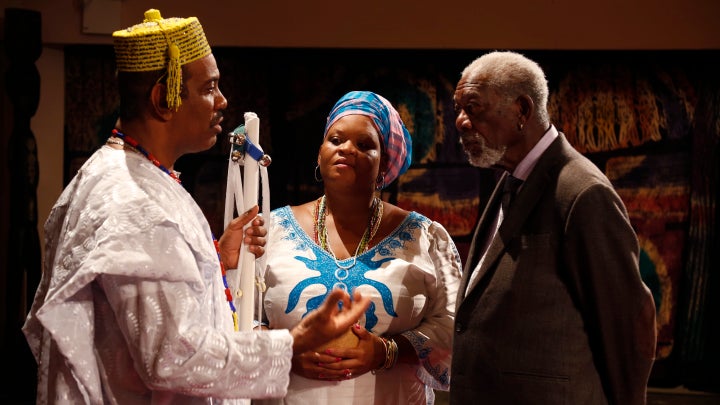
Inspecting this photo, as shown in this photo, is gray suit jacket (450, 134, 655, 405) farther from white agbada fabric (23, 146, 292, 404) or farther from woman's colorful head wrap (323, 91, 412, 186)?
woman's colorful head wrap (323, 91, 412, 186)

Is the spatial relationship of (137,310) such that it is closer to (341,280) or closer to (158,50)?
(158,50)

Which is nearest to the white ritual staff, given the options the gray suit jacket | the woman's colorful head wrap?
the gray suit jacket

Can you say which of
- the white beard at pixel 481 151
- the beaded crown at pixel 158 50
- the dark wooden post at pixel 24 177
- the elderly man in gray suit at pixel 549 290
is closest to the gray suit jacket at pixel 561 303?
the elderly man in gray suit at pixel 549 290

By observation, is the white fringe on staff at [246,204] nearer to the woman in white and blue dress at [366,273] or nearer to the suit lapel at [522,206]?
the woman in white and blue dress at [366,273]

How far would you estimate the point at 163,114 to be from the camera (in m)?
1.64

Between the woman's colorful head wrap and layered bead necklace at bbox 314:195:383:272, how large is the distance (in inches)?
4.1

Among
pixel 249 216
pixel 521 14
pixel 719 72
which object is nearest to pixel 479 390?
pixel 249 216

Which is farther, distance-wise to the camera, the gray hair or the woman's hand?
the woman's hand

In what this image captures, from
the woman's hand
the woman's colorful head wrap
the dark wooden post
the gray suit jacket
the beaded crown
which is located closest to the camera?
the beaded crown

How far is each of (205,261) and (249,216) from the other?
18.3 inches

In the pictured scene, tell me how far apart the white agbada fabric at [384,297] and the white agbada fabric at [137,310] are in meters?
0.77

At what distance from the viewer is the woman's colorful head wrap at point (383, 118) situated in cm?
253

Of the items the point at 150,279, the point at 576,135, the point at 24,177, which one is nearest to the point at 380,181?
the point at 150,279

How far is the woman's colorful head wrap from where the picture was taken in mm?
2533
